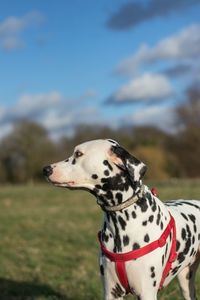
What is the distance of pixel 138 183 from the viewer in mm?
5676

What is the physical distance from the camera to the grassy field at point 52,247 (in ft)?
32.4

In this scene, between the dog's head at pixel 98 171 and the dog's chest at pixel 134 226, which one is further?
the dog's chest at pixel 134 226

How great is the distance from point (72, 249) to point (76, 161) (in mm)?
9894

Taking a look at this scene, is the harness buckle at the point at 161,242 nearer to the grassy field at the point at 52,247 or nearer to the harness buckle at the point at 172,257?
the harness buckle at the point at 172,257

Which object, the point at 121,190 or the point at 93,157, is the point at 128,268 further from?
the point at 93,157

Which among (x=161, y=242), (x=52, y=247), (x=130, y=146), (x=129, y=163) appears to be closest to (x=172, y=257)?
(x=161, y=242)

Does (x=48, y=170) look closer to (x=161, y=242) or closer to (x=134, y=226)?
(x=134, y=226)

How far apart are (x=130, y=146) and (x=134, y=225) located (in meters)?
57.6

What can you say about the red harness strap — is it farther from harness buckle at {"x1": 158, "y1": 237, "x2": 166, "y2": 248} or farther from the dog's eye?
the dog's eye

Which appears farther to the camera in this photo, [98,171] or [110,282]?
[110,282]

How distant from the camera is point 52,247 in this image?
1588 centimetres

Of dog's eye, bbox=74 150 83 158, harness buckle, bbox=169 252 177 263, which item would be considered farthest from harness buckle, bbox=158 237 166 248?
dog's eye, bbox=74 150 83 158

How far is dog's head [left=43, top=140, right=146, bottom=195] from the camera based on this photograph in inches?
221

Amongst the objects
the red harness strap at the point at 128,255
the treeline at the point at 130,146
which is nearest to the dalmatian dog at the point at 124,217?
the red harness strap at the point at 128,255
